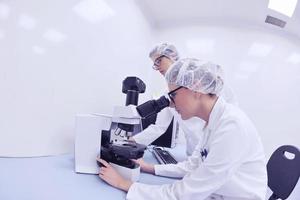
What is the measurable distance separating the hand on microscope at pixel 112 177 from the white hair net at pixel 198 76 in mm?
482

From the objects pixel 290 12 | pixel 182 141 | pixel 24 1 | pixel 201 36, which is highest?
pixel 290 12

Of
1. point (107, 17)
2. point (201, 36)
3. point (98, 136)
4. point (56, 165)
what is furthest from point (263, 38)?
point (56, 165)

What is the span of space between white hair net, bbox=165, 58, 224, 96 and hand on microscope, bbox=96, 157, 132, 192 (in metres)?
0.48

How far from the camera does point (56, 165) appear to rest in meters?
1.25

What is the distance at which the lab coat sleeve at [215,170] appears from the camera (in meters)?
0.91

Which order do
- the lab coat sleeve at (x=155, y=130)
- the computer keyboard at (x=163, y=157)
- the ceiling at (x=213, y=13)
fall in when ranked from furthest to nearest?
the ceiling at (x=213, y=13)
the lab coat sleeve at (x=155, y=130)
the computer keyboard at (x=163, y=157)

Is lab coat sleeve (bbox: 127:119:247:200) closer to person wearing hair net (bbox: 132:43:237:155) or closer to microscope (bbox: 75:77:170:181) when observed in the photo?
microscope (bbox: 75:77:170:181)

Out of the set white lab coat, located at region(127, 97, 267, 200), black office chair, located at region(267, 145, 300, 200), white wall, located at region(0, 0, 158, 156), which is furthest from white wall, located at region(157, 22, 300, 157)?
white lab coat, located at region(127, 97, 267, 200)

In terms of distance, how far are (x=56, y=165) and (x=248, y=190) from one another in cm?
91

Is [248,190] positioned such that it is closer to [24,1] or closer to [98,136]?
[98,136]

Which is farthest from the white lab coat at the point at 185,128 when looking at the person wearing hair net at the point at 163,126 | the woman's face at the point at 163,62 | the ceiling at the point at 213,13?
the ceiling at the point at 213,13

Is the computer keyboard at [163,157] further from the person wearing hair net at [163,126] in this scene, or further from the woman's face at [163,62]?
the woman's face at [163,62]

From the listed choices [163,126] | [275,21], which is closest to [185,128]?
[163,126]

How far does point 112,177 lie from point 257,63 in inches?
97.2
